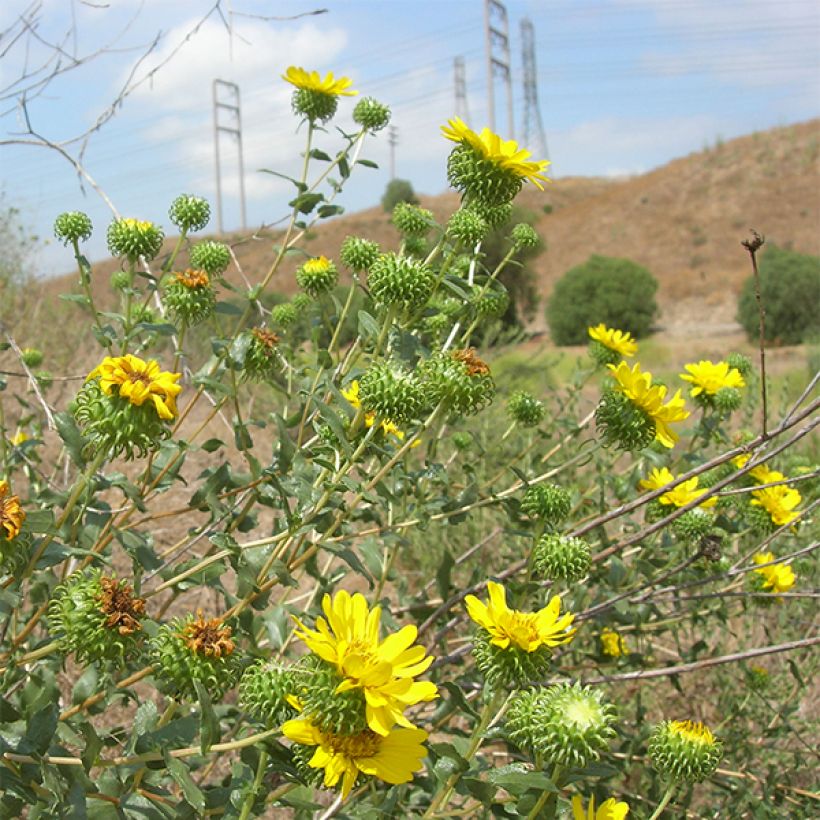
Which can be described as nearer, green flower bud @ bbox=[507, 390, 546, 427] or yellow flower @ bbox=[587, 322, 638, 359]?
green flower bud @ bbox=[507, 390, 546, 427]

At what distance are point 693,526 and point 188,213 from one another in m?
1.72

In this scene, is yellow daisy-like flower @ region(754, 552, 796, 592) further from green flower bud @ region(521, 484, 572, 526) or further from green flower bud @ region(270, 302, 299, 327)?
green flower bud @ region(270, 302, 299, 327)

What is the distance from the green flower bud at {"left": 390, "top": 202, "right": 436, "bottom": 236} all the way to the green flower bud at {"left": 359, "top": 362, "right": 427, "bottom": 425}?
991 mm

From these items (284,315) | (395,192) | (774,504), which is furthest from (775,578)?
(395,192)

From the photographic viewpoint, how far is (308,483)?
5.93ft

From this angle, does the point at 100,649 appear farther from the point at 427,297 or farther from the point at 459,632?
the point at 459,632

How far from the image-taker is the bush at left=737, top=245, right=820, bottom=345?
19344 mm

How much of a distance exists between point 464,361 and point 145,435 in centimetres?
72

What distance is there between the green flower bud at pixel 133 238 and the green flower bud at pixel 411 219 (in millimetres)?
750

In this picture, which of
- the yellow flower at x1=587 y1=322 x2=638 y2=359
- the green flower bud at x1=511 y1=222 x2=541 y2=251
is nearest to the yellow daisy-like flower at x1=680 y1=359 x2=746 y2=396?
the yellow flower at x1=587 y1=322 x2=638 y2=359

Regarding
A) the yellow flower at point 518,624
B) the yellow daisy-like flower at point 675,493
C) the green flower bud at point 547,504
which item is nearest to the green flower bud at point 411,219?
the green flower bud at point 547,504

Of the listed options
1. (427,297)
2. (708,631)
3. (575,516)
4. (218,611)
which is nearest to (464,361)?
(427,297)

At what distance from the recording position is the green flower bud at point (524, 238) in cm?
267

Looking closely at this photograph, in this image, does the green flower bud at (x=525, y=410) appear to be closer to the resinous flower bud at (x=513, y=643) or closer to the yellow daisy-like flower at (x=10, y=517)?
the resinous flower bud at (x=513, y=643)
